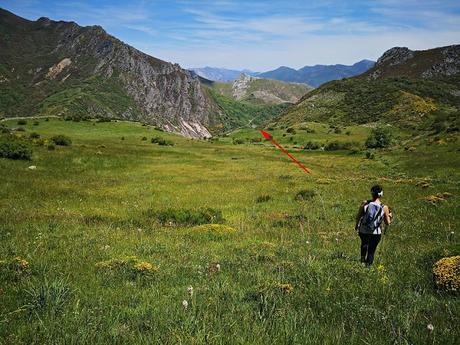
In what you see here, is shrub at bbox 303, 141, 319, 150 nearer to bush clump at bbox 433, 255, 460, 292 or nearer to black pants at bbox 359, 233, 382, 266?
black pants at bbox 359, 233, 382, 266

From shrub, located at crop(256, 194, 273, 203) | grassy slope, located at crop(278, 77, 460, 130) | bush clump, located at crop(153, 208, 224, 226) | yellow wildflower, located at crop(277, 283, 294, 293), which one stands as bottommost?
shrub, located at crop(256, 194, 273, 203)

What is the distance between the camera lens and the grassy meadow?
5.36 meters

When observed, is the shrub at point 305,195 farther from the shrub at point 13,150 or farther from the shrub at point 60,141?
the shrub at point 60,141

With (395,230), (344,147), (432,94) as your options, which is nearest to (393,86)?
(432,94)

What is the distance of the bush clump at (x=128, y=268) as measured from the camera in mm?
8359

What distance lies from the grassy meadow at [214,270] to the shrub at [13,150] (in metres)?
7.58

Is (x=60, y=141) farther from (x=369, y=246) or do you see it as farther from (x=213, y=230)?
(x=369, y=246)

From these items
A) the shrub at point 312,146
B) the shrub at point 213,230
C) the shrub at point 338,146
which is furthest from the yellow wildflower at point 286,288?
the shrub at point 312,146

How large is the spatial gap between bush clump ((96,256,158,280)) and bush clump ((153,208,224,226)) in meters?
7.93

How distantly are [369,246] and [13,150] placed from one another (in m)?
32.3

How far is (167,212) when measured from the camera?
18.1m

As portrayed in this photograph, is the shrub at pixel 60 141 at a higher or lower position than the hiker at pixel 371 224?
lower

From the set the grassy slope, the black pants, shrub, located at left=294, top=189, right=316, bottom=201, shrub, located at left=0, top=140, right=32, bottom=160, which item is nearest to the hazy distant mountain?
the grassy slope

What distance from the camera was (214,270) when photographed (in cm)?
889
